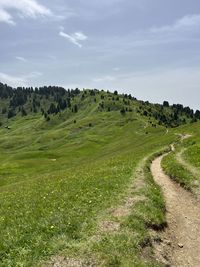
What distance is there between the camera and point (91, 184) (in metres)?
35.0

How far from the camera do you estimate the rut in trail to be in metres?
20.2

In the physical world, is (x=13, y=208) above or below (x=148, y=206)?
Answer: below

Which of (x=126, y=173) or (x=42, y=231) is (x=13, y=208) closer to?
(x=42, y=231)

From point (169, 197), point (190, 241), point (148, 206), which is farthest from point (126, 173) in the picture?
point (190, 241)

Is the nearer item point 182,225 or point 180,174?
point 182,225

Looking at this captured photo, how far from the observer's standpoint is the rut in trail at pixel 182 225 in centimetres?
2025

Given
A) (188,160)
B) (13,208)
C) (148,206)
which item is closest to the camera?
(148,206)

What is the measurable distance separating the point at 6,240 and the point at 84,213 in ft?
Answer: 17.2

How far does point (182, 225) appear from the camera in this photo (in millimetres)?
25344

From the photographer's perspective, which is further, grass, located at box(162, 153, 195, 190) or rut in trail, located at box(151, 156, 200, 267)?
grass, located at box(162, 153, 195, 190)

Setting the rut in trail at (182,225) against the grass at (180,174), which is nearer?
the rut in trail at (182,225)

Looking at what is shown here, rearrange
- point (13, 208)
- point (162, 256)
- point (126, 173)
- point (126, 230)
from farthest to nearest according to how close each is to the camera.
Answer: point (126, 173) < point (13, 208) < point (126, 230) < point (162, 256)

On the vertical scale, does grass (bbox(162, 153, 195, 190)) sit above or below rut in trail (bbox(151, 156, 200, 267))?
above

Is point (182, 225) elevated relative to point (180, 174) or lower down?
lower down
